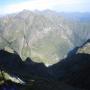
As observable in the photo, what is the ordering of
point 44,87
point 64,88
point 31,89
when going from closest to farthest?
1. point 31,89
2. point 44,87
3. point 64,88

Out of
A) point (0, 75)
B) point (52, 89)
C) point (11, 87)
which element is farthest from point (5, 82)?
point (52, 89)

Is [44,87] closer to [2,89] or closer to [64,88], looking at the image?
[64,88]

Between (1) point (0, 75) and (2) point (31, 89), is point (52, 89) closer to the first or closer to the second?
(2) point (31, 89)

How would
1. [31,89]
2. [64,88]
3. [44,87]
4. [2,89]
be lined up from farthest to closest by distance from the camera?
1. [64,88]
2. [44,87]
3. [31,89]
4. [2,89]

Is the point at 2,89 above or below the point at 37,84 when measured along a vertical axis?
above

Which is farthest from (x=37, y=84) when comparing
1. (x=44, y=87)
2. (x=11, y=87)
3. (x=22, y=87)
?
(x=11, y=87)

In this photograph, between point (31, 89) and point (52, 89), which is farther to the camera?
point (52, 89)

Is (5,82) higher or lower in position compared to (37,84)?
higher

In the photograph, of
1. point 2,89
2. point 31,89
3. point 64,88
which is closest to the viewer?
point 2,89

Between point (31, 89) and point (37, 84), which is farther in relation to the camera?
point (37, 84)
